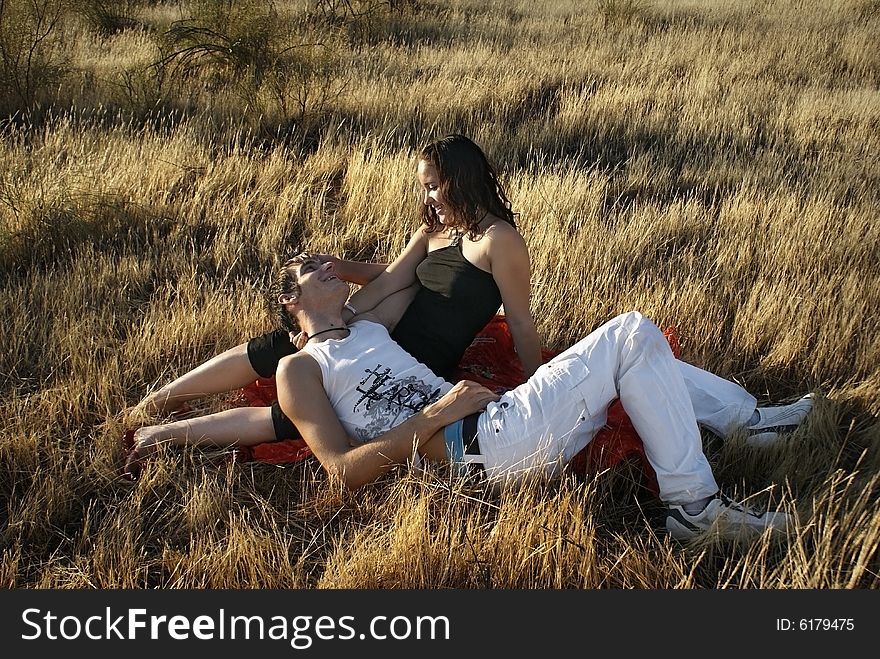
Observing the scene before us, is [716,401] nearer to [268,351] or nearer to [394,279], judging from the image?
[394,279]

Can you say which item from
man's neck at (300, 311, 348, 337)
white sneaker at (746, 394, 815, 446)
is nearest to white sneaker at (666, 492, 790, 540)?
white sneaker at (746, 394, 815, 446)

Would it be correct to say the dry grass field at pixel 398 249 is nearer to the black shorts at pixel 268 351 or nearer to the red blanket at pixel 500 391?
the red blanket at pixel 500 391

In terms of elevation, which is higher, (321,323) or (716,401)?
(321,323)

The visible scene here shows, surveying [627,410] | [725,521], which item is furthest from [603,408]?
[725,521]

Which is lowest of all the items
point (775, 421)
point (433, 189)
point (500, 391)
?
point (500, 391)

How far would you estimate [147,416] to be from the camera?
3.81 meters

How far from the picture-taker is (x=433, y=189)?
13.1 ft

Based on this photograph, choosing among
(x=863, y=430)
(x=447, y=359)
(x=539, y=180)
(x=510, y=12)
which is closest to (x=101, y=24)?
(x=510, y=12)

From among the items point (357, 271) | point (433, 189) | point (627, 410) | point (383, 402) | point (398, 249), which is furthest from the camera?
point (398, 249)

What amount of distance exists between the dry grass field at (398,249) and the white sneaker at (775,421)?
8 cm

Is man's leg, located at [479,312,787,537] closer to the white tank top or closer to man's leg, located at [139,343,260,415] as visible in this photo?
the white tank top

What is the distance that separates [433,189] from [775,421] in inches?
75.4

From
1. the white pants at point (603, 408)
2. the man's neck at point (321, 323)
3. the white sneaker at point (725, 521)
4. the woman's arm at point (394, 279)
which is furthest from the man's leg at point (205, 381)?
the white sneaker at point (725, 521)

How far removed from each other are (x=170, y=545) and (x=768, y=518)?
223 cm
